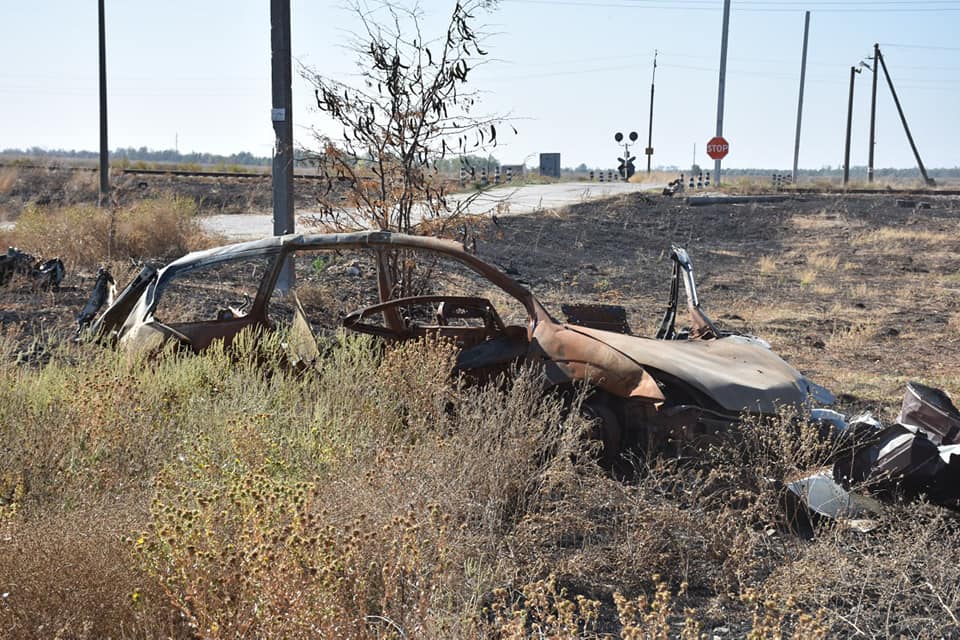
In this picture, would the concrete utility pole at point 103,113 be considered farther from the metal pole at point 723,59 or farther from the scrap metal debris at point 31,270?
the metal pole at point 723,59

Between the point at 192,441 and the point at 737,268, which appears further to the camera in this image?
the point at 737,268

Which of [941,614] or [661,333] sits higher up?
[661,333]

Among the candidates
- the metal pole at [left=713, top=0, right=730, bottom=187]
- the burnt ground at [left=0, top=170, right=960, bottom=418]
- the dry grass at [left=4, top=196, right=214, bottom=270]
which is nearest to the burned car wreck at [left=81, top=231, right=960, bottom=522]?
the burnt ground at [left=0, top=170, right=960, bottom=418]

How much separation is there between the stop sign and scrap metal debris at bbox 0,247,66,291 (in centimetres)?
3619

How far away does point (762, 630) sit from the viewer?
3203mm

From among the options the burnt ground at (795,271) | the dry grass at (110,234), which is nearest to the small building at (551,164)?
the burnt ground at (795,271)

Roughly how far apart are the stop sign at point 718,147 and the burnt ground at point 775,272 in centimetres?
889

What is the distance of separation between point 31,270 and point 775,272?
43.6 ft

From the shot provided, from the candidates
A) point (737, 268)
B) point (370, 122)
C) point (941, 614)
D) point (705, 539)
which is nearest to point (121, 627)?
point (705, 539)

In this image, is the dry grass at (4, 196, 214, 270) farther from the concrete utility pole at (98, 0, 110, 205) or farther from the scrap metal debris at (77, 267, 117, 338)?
the concrete utility pole at (98, 0, 110, 205)

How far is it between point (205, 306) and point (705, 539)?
7.55 metres

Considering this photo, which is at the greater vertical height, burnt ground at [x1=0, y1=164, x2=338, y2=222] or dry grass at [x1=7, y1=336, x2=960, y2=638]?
burnt ground at [x1=0, y1=164, x2=338, y2=222]

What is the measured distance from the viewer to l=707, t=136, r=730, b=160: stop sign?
44656 millimetres

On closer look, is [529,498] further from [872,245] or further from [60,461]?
[872,245]
